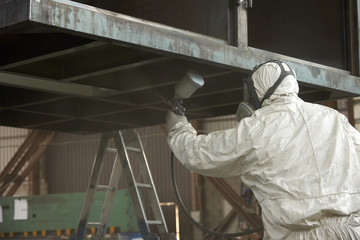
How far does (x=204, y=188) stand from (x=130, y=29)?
53.5 ft

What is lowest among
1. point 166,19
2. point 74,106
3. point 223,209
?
point 223,209

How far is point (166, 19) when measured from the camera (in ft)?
18.9

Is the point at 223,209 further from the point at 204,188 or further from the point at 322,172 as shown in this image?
the point at 322,172

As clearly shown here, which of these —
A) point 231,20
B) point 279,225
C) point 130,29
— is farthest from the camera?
point 231,20

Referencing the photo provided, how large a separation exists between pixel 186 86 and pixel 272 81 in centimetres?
81

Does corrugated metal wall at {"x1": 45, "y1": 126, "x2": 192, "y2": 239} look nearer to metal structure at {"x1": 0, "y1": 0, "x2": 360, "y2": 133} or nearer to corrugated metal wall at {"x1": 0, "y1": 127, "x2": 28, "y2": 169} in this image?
corrugated metal wall at {"x1": 0, "y1": 127, "x2": 28, "y2": 169}

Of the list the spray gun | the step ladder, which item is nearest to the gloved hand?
the spray gun

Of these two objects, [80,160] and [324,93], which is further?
[80,160]

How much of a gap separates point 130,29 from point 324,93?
2895 millimetres

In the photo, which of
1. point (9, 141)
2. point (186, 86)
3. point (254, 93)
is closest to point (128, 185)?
point (186, 86)

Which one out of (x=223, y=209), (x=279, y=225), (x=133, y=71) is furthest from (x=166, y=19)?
(x=223, y=209)

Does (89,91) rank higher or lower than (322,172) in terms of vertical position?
higher

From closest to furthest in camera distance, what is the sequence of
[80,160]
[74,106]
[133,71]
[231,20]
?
1. [231,20]
2. [133,71]
3. [74,106]
4. [80,160]

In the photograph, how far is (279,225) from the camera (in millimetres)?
4406
